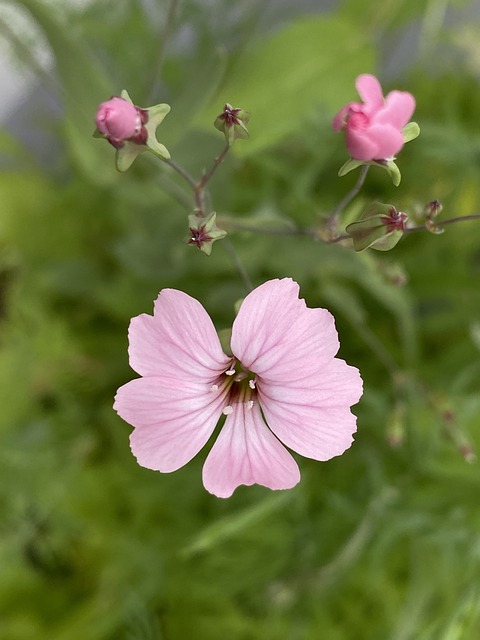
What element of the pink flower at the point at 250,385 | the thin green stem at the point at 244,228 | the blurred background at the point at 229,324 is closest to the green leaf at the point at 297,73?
the blurred background at the point at 229,324

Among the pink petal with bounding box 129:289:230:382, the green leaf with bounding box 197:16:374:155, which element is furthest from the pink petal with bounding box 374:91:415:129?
the green leaf with bounding box 197:16:374:155

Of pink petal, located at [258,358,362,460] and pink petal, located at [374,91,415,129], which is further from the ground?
pink petal, located at [374,91,415,129]

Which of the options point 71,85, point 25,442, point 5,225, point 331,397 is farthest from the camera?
point 5,225

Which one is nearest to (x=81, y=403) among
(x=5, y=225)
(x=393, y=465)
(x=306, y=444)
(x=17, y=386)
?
(x=17, y=386)

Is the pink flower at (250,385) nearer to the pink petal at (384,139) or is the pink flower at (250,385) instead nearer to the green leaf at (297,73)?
the pink petal at (384,139)

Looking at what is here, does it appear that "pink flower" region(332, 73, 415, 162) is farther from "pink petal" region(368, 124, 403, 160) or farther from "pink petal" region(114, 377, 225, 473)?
"pink petal" region(114, 377, 225, 473)

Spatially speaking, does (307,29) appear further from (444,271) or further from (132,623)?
(132,623)

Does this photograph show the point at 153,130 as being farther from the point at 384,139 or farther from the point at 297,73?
the point at 297,73

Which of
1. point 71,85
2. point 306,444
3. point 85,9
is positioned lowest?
point 306,444
